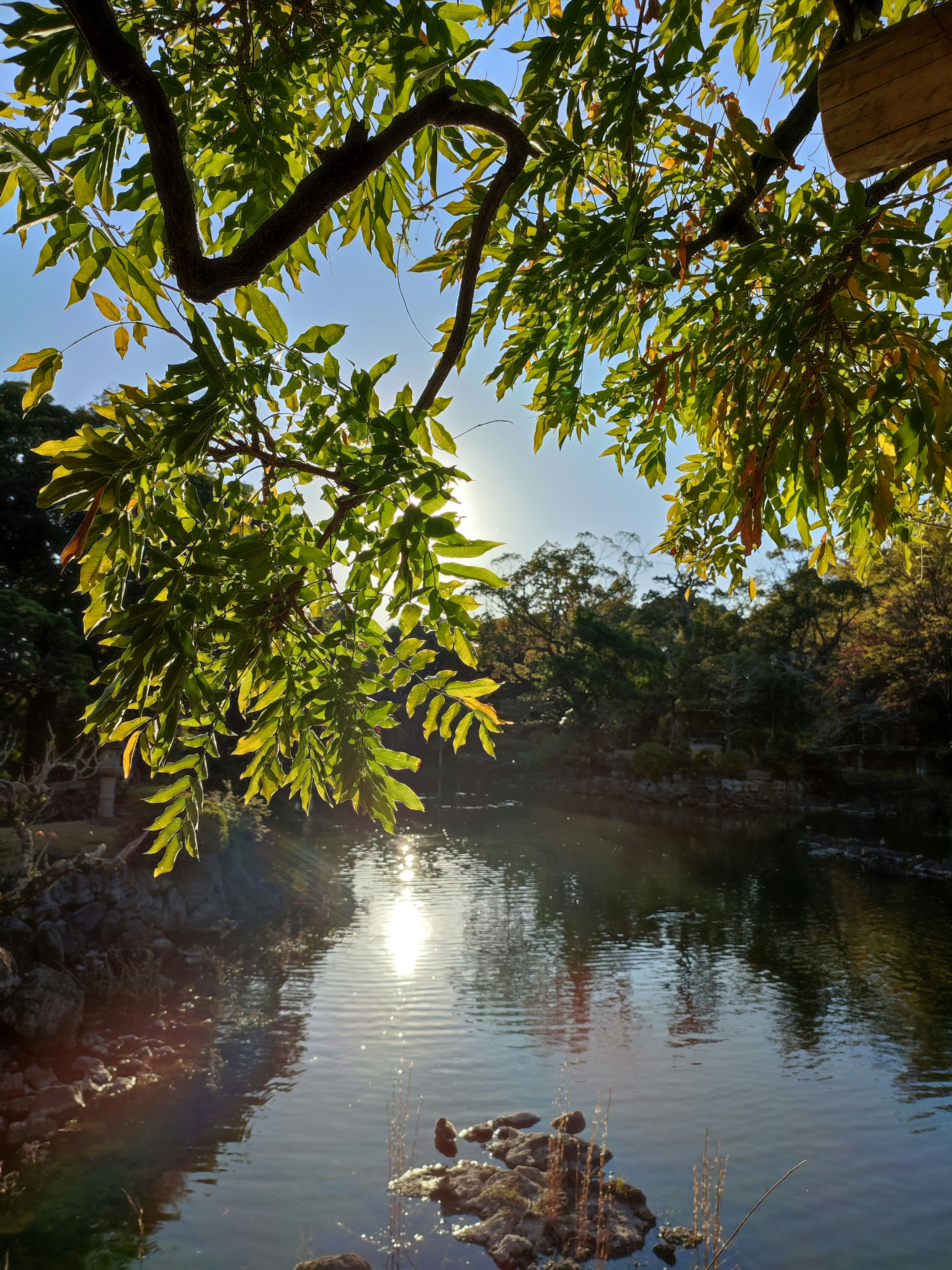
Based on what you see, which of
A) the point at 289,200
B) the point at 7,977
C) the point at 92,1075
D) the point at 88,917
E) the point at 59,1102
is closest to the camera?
the point at 289,200

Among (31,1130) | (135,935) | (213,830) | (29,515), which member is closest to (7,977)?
(31,1130)

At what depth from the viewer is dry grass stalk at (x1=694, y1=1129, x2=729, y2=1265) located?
6355 mm


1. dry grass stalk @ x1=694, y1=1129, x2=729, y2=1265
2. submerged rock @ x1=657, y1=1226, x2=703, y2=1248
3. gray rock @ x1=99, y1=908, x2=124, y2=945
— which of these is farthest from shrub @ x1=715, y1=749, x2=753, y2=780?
submerged rock @ x1=657, y1=1226, x2=703, y2=1248

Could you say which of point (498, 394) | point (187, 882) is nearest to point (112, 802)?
point (187, 882)

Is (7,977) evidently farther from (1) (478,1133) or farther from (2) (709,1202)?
(2) (709,1202)

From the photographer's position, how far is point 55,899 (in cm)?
1198

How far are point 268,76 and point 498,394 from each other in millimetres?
1160

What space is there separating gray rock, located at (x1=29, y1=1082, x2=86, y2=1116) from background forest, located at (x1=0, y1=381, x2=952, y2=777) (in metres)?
13.3

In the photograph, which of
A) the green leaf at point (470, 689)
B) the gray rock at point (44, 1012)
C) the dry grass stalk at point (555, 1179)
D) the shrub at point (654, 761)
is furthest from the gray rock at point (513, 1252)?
the shrub at point (654, 761)

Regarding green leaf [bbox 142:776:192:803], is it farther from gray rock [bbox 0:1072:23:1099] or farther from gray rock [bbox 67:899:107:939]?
gray rock [bbox 67:899:107:939]

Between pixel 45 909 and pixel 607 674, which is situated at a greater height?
pixel 607 674

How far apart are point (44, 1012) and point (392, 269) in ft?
34.0

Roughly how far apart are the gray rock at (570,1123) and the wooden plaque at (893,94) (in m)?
8.83

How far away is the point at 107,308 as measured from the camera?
182 centimetres
